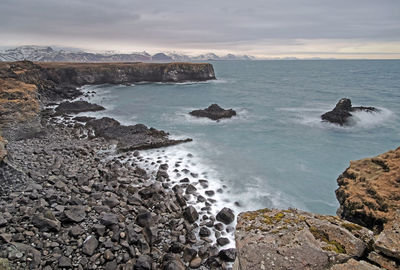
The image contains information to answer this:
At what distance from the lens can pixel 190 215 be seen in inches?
459

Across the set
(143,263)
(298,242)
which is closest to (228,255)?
(143,263)

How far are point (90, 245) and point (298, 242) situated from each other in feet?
23.9

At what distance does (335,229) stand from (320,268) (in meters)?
1.05

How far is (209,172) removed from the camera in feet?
59.3

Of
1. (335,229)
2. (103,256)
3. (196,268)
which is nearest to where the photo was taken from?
(335,229)

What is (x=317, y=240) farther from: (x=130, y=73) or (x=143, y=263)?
(x=130, y=73)

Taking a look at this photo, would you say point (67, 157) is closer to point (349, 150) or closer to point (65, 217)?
point (65, 217)

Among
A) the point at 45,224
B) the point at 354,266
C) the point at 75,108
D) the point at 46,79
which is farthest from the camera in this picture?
the point at 46,79

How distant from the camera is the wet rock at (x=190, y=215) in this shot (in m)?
11.6

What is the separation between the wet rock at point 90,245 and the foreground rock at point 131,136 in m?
13.6

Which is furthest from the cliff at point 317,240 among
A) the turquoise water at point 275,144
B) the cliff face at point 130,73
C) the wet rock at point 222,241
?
the cliff face at point 130,73

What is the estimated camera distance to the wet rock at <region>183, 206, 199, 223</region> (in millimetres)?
11609

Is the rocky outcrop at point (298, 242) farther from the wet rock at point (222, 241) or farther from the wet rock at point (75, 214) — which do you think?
the wet rock at point (75, 214)

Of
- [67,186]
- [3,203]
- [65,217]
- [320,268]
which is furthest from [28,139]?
[320,268]
